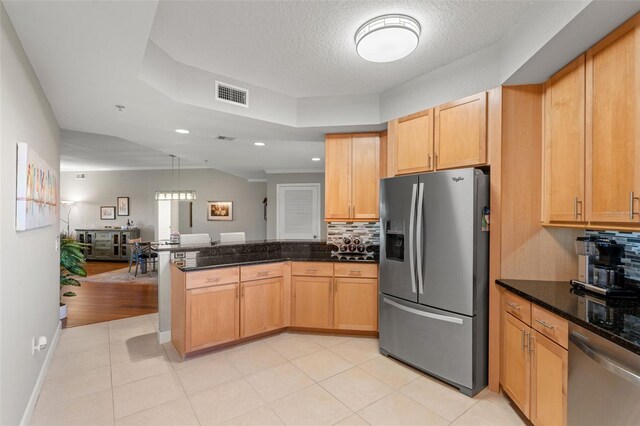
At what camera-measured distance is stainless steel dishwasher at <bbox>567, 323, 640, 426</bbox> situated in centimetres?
125

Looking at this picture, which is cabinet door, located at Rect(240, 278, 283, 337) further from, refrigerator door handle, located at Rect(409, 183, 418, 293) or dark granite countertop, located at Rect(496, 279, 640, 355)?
dark granite countertop, located at Rect(496, 279, 640, 355)

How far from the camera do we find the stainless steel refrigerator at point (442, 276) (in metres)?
2.25

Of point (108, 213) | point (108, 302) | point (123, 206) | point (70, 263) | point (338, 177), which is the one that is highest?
point (338, 177)

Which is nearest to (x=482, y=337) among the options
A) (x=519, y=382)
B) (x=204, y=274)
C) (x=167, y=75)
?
(x=519, y=382)

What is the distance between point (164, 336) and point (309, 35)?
326cm

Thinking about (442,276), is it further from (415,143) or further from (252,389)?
(252,389)

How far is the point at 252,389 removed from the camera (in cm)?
237

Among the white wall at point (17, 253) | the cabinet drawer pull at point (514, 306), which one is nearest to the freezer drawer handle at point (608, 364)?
the cabinet drawer pull at point (514, 306)

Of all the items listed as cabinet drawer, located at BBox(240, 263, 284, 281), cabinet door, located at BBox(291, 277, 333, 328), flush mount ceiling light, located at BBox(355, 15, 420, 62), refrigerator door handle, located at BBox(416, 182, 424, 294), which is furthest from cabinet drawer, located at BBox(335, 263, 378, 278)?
flush mount ceiling light, located at BBox(355, 15, 420, 62)

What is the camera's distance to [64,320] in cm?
382

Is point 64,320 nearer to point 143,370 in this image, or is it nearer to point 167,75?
point 143,370

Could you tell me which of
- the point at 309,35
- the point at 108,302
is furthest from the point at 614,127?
the point at 108,302

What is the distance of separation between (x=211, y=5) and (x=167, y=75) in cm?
87

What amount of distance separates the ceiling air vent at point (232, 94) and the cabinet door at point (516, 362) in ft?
9.49
